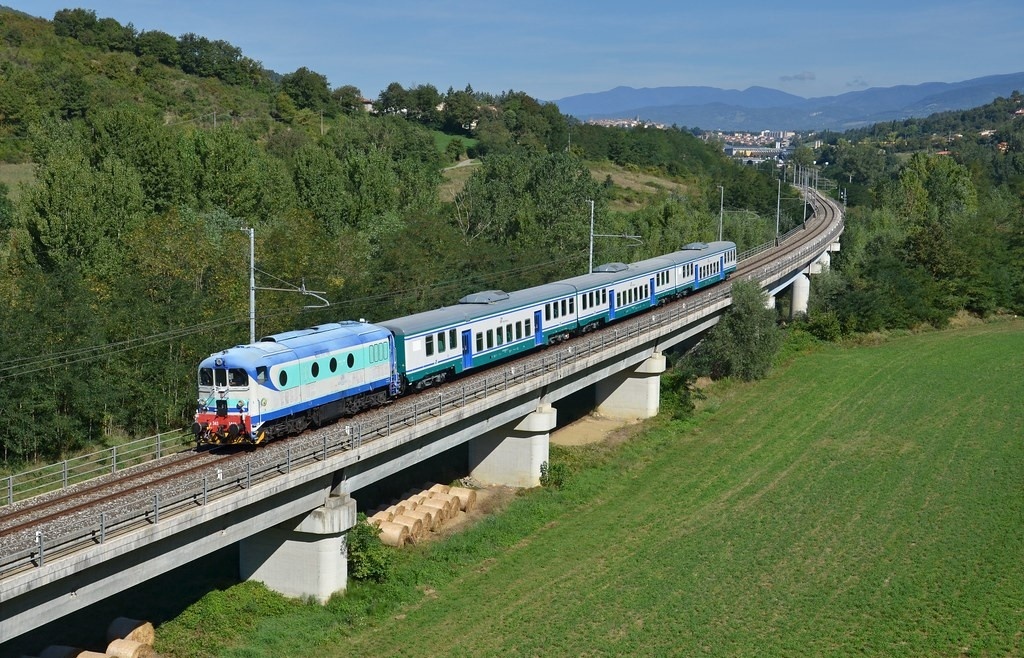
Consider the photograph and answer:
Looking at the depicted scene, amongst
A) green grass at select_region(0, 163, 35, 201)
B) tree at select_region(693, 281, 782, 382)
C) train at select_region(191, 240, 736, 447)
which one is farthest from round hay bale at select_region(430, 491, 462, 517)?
green grass at select_region(0, 163, 35, 201)

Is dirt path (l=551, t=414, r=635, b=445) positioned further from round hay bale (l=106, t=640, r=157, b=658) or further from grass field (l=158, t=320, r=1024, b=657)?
round hay bale (l=106, t=640, r=157, b=658)

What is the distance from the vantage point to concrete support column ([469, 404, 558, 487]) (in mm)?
44188

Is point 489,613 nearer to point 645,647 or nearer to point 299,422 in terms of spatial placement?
point 645,647

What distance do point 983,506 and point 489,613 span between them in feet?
76.3

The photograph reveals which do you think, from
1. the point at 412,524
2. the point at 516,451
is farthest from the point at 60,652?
the point at 516,451

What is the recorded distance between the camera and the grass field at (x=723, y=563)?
28953mm

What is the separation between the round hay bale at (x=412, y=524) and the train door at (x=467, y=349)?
26.6ft

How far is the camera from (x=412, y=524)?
119 ft

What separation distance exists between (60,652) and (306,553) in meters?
7.67

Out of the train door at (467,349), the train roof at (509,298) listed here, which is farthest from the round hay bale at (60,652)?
the train door at (467,349)

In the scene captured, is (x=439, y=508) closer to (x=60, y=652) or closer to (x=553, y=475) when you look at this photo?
(x=553, y=475)

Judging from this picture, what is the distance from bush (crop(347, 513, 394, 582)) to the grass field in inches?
19.8

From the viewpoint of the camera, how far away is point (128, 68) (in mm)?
143375

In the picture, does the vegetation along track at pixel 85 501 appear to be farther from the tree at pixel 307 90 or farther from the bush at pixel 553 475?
the tree at pixel 307 90
